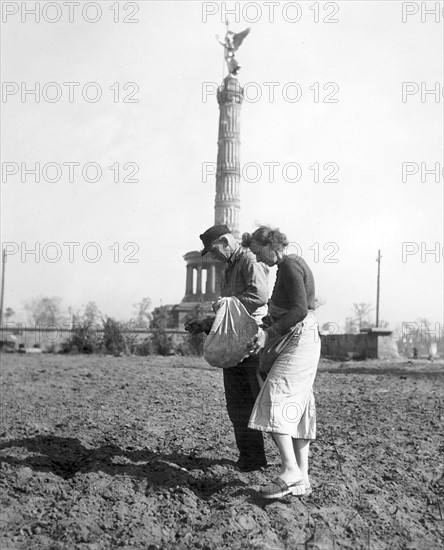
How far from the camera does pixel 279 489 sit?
372 cm

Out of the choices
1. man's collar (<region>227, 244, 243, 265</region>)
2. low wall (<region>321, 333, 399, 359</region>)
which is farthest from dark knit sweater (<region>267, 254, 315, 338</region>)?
low wall (<region>321, 333, 399, 359</region>)

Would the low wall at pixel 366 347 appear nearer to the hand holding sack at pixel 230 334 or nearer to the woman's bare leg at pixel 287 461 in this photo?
the hand holding sack at pixel 230 334

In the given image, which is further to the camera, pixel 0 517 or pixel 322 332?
pixel 322 332

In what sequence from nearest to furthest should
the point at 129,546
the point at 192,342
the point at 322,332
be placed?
1. the point at 129,546
2. the point at 322,332
3. the point at 192,342

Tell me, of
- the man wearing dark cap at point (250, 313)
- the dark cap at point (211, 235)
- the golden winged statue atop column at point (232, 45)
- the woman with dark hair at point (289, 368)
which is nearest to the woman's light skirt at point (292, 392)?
the woman with dark hair at point (289, 368)

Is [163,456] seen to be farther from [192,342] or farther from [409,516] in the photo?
[192,342]

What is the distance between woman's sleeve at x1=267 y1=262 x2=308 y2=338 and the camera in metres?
3.80

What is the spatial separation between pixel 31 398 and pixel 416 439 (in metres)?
4.58

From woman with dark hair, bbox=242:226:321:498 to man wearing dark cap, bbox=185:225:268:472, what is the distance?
0.30 meters

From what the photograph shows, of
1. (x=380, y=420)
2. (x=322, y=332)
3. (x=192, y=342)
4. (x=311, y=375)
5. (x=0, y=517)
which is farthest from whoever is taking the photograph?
(x=192, y=342)

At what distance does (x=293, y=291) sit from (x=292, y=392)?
597 mm

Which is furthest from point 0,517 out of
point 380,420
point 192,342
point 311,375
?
point 192,342

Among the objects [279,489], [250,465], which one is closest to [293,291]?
[279,489]

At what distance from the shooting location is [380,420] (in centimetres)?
641
